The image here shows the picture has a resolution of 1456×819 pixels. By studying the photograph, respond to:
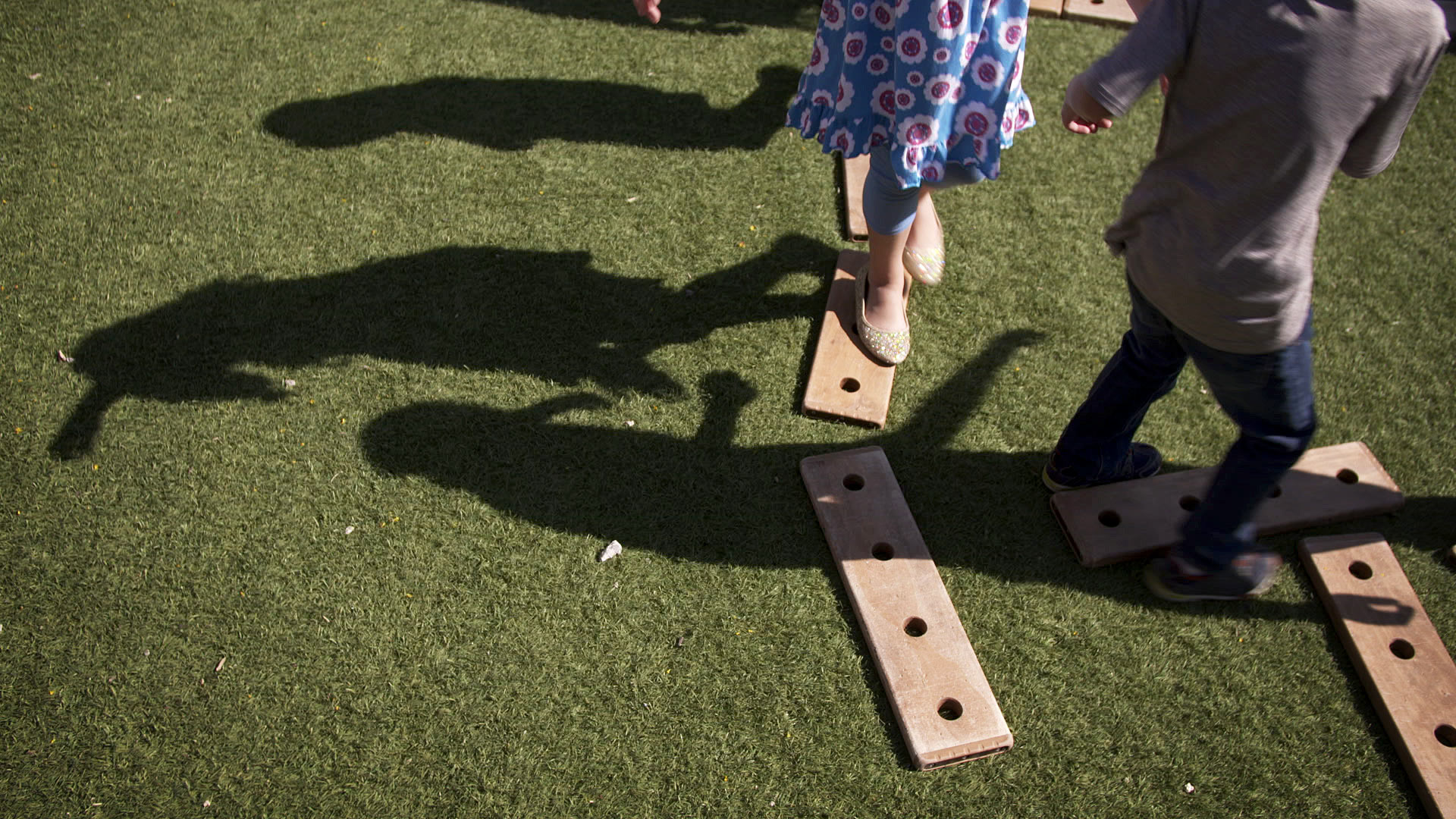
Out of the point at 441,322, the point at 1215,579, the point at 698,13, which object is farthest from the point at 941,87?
the point at 698,13

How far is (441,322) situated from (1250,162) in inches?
82.7

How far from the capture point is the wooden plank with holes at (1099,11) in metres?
3.83

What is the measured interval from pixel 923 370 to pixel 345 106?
2246mm

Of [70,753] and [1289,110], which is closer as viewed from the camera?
[1289,110]

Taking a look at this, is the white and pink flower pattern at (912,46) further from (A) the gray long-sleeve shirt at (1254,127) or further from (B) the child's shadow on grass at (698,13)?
(B) the child's shadow on grass at (698,13)

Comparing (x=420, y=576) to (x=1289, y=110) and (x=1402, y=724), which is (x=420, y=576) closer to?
(x=1289, y=110)

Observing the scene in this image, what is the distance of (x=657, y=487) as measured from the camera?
2457mm

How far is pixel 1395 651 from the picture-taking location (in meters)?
2.22

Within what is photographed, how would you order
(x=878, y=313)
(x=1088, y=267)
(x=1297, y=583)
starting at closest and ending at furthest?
(x=1297, y=583) → (x=878, y=313) → (x=1088, y=267)

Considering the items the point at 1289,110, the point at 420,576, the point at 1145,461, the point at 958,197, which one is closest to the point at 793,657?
the point at 420,576

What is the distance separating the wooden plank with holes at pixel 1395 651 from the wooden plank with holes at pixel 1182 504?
91 mm

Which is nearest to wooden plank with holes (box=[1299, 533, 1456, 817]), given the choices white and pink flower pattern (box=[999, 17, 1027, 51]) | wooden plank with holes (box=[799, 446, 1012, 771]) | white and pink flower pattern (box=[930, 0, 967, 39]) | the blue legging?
wooden plank with holes (box=[799, 446, 1012, 771])

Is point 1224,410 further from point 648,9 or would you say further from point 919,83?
point 648,9

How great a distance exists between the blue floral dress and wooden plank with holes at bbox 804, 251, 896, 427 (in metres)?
0.60
